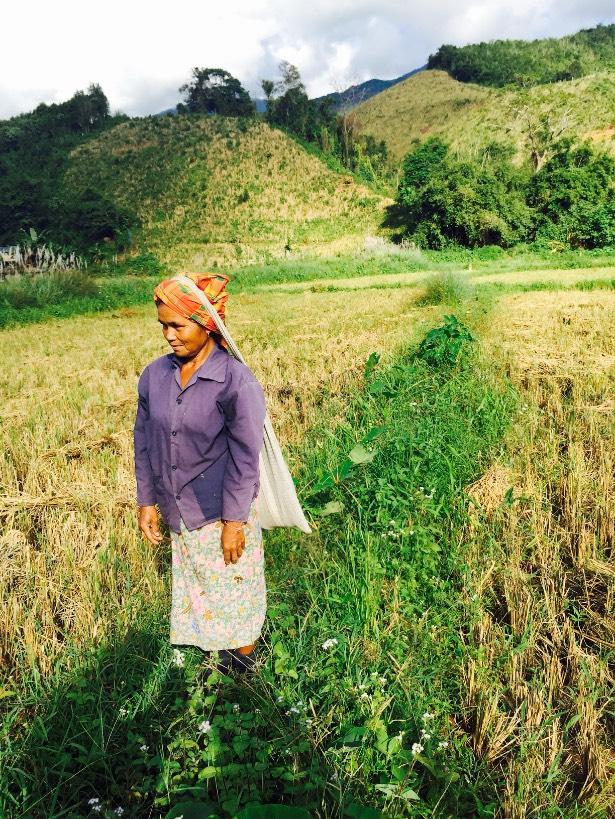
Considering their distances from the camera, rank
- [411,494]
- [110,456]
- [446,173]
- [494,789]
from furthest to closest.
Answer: [446,173] < [110,456] < [411,494] < [494,789]

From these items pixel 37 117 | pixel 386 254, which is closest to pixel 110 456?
pixel 386 254

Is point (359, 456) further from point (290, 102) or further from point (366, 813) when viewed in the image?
point (290, 102)

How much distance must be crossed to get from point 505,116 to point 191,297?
2367 inches

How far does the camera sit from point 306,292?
19234mm

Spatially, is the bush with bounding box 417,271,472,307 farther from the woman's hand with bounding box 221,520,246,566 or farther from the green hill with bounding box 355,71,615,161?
the green hill with bounding box 355,71,615,161

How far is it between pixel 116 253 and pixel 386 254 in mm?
18118

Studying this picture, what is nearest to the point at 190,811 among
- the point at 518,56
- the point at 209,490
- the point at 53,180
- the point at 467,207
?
the point at 209,490

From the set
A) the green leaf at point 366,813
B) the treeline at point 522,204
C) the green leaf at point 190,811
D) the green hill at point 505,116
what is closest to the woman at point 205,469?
the green leaf at point 190,811

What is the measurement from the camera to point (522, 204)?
1212 inches

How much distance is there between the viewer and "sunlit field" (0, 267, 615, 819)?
5.45ft

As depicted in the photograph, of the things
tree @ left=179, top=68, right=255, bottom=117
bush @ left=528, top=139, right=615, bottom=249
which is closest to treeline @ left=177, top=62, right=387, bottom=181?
tree @ left=179, top=68, right=255, bottom=117

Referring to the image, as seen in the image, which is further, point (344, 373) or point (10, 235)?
point (10, 235)

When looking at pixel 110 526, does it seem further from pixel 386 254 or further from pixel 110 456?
pixel 386 254

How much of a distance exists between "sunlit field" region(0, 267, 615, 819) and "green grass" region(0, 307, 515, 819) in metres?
0.01
